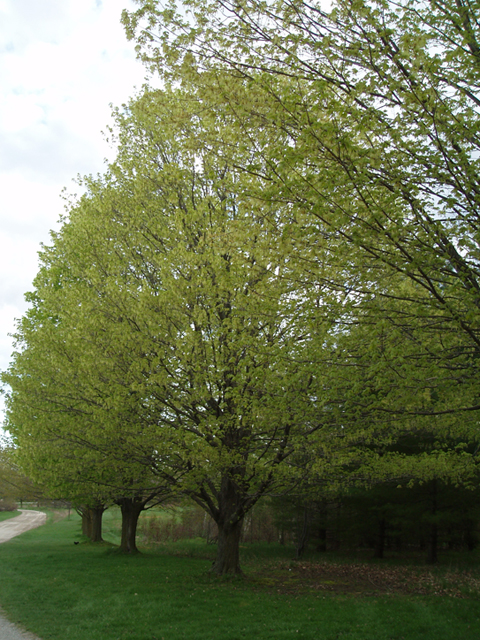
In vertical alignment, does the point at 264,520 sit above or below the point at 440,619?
below

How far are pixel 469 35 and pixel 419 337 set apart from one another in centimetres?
291

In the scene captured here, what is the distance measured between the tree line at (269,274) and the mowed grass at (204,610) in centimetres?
200

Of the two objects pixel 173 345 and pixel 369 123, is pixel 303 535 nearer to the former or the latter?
pixel 173 345

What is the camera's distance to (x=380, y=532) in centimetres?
1934

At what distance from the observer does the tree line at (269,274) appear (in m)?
4.21

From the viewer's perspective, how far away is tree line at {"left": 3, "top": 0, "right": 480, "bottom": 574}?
166 inches

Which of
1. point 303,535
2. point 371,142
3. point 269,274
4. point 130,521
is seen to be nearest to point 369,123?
point 371,142

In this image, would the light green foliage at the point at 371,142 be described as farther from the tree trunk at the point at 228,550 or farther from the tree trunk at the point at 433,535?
the tree trunk at the point at 433,535

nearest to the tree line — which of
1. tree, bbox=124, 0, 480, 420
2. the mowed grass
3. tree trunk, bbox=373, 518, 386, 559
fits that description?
tree, bbox=124, 0, 480, 420

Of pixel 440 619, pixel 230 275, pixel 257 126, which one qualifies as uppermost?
pixel 257 126

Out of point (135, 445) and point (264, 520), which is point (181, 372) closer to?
point (135, 445)

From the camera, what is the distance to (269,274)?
609cm

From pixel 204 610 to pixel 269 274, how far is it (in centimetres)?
611

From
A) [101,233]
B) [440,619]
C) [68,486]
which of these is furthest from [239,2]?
[68,486]
